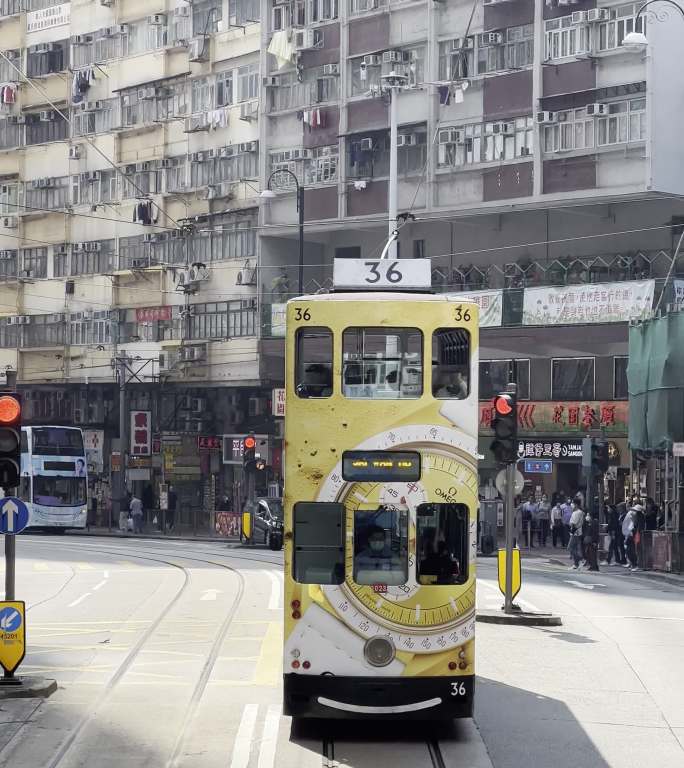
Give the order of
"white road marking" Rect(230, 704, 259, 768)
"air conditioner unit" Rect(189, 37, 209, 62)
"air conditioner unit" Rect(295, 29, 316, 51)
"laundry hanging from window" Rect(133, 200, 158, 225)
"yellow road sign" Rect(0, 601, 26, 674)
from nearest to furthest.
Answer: "white road marking" Rect(230, 704, 259, 768), "yellow road sign" Rect(0, 601, 26, 674), "air conditioner unit" Rect(295, 29, 316, 51), "air conditioner unit" Rect(189, 37, 209, 62), "laundry hanging from window" Rect(133, 200, 158, 225)

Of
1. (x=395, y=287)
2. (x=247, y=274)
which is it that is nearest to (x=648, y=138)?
(x=247, y=274)

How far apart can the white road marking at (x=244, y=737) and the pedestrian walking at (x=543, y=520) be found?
3074 cm

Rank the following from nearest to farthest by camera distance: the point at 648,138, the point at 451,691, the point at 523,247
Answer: the point at 451,691, the point at 648,138, the point at 523,247

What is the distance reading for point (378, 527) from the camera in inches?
522

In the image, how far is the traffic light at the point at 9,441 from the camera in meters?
15.7

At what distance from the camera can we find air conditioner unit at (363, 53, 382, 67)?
51562 millimetres

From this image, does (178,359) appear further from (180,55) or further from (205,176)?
(180,55)

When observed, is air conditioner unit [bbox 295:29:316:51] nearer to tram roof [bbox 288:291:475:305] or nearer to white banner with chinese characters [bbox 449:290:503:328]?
white banner with chinese characters [bbox 449:290:503:328]

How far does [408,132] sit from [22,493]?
17195 mm

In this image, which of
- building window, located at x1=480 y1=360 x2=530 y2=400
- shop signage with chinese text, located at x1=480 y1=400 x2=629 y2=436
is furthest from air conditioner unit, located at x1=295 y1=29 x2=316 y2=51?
shop signage with chinese text, located at x1=480 y1=400 x2=629 y2=436

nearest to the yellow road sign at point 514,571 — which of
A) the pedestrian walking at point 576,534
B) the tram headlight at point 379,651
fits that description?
the tram headlight at point 379,651

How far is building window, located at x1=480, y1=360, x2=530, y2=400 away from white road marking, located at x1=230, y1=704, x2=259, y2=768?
3677 centimetres

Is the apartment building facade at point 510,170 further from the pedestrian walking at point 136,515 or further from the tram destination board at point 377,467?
the tram destination board at point 377,467

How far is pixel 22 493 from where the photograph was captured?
53.8 metres
